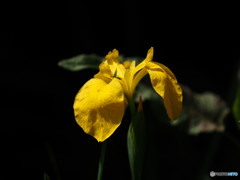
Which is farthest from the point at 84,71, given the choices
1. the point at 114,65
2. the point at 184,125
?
the point at 114,65

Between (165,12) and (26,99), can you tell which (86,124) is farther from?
(165,12)

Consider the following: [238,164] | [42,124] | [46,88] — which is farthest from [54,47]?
[238,164]

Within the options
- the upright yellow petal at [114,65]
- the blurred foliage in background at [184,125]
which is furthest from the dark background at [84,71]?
the upright yellow petal at [114,65]

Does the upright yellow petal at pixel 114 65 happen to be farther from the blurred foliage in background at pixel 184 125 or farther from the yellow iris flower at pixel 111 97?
the blurred foliage in background at pixel 184 125

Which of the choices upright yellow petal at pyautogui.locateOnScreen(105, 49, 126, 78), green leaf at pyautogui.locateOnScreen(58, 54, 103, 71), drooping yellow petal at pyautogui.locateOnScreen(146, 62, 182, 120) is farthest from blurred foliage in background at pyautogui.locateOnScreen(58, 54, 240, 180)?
drooping yellow petal at pyautogui.locateOnScreen(146, 62, 182, 120)

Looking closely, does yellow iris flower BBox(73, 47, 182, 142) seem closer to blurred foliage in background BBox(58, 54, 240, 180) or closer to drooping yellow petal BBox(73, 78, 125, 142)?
drooping yellow petal BBox(73, 78, 125, 142)
